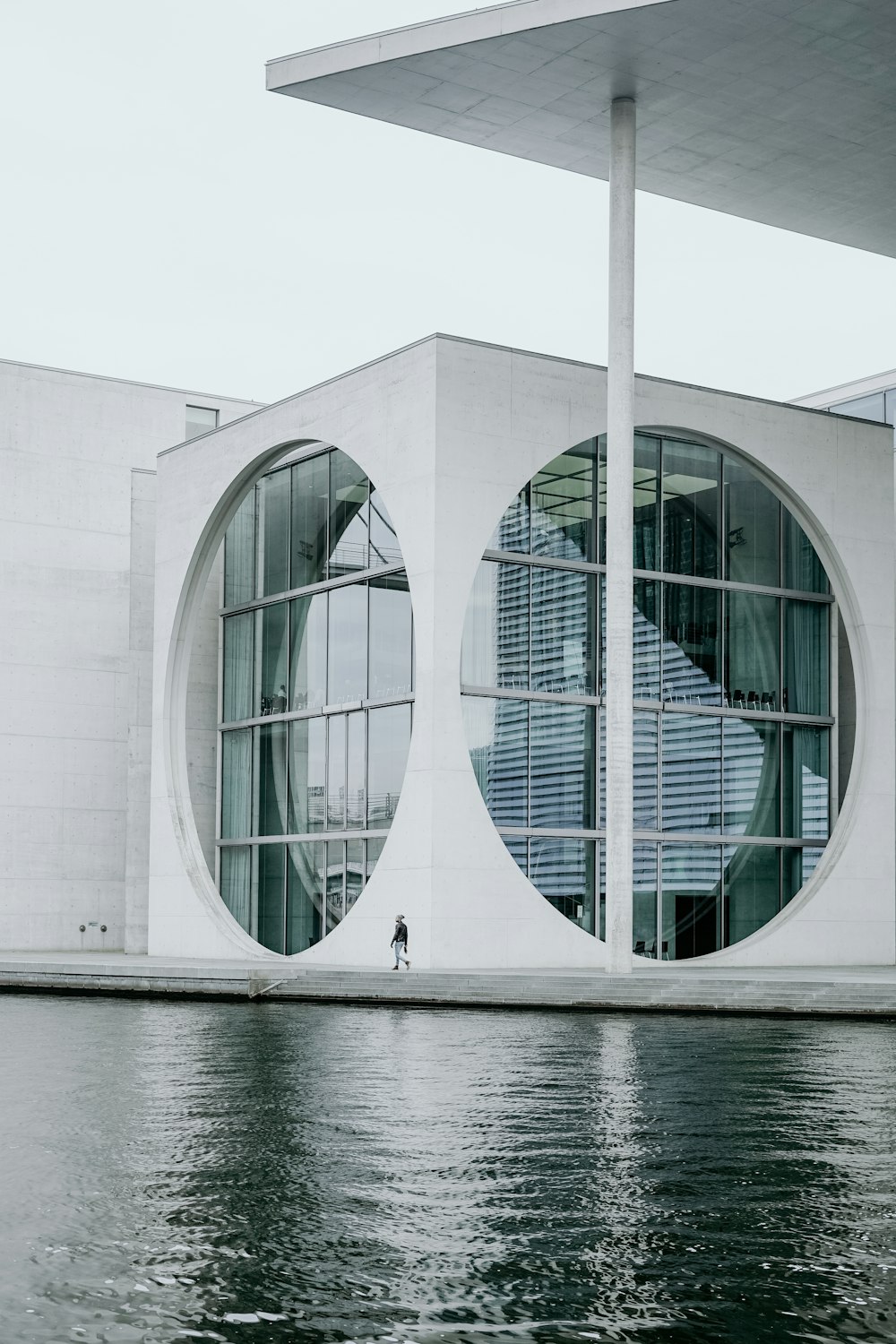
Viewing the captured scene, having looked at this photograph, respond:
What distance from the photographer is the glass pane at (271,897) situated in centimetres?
3017

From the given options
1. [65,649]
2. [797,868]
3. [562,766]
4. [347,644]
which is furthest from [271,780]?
[797,868]

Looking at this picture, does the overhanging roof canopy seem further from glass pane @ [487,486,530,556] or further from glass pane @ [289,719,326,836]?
glass pane @ [289,719,326,836]

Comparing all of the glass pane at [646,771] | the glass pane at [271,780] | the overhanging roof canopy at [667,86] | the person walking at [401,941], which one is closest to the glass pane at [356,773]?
the glass pane at [271,780]

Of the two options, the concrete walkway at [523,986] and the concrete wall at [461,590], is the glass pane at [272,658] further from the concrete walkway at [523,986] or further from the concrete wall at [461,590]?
the concrete walkway at [523,986]

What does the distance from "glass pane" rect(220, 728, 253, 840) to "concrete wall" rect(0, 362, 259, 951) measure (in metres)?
4.77

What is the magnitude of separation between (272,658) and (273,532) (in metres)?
2.34

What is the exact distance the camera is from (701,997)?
2148cm

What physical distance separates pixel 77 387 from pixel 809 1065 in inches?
1132

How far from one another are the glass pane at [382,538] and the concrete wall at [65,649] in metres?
9.26

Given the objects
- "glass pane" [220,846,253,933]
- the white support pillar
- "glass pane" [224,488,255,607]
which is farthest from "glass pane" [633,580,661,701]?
"glass pane" [220,846,253,933]

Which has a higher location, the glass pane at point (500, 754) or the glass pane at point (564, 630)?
the glass pane at point (564, 630)

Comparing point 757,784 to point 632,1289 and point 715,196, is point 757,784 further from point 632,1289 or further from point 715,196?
point 632,1289

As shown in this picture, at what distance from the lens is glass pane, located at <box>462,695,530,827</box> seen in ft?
87.1

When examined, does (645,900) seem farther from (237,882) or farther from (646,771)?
(237,882)
